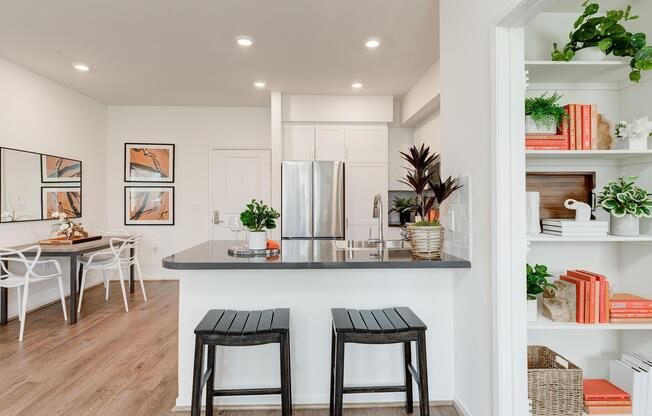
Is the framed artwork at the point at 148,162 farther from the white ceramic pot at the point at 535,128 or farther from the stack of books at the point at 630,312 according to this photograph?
the stack of books at the point at 630,312

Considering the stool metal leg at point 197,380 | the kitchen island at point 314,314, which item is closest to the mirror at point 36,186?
the kitchen island at point 314,314

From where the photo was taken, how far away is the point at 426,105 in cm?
440

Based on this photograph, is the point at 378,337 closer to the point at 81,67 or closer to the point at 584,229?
the point at 584,229

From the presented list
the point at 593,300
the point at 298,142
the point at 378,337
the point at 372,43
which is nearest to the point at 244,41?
the point at 372,43

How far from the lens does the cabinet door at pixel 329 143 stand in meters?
5.20

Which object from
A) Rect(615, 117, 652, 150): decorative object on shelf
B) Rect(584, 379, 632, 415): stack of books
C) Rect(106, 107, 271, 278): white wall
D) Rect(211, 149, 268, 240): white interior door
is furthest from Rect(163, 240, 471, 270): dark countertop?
Rect(106, 107, 271, 278): white wall

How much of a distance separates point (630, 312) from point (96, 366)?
3.32m

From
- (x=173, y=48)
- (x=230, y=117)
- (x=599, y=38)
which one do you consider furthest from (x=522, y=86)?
(x=230, y=117)

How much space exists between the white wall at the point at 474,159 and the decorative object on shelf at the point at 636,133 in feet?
2.15

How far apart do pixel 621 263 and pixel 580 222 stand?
49 cm

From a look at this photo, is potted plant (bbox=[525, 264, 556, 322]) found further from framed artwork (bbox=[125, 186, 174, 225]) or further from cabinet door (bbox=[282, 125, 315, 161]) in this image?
framed artwork (bbox=[125, 186, 174, 225])

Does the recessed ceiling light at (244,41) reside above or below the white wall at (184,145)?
above

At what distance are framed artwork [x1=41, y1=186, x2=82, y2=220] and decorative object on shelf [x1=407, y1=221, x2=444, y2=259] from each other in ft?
14.2

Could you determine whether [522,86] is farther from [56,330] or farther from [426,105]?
[56,330]
